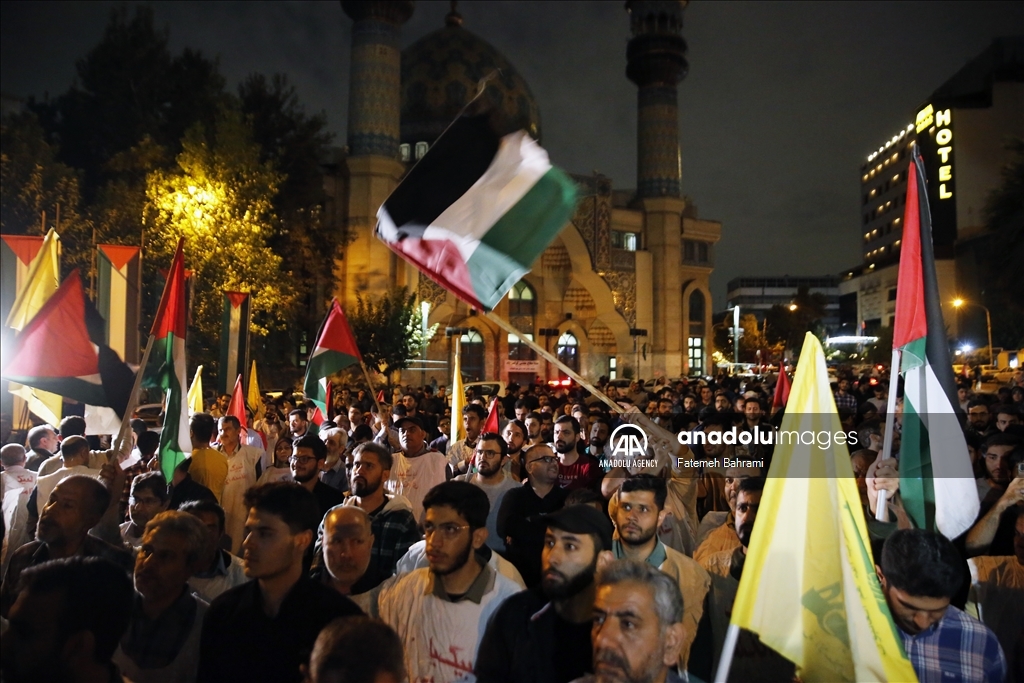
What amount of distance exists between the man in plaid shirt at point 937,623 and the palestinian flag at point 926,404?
4.35 feet

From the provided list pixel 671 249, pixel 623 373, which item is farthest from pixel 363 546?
pixel 671 249

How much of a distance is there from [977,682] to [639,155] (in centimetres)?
4047

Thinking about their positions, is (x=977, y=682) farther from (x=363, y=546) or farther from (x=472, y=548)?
(x=363, y=546)

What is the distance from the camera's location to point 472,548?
309 centimetres

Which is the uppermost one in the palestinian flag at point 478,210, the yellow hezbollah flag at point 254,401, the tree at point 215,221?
the tree at point 215,221

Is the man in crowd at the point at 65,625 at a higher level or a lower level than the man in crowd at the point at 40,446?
lower

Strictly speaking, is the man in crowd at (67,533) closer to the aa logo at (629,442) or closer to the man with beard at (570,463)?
the aa logo at (629,442)

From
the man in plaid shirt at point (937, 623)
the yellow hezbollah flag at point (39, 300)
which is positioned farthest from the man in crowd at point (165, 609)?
the yellow hezbollah flag at point (39, 300)

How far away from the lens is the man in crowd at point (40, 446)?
250 inches

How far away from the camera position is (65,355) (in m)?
5.64

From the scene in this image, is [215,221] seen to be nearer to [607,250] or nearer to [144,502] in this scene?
[144,502]

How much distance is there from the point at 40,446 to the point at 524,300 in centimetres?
3401

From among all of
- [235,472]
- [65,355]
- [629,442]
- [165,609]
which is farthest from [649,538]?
[65,355]

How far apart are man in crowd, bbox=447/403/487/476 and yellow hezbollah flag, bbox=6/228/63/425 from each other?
3294 millimetres
